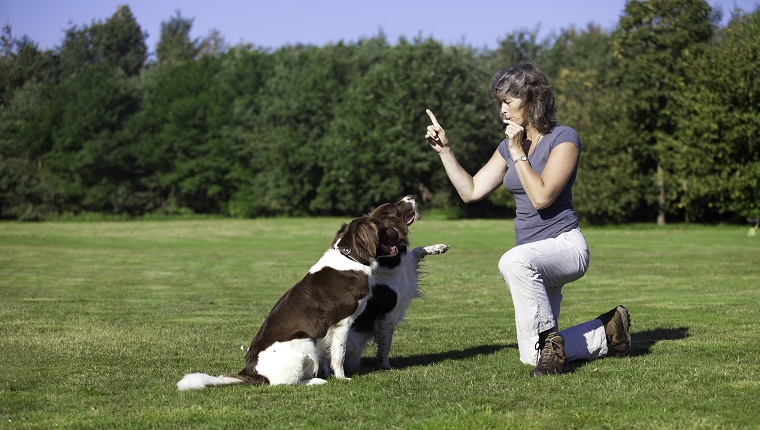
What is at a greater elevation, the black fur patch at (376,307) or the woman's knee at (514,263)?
the woman's knee at (514,263)

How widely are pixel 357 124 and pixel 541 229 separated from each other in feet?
168

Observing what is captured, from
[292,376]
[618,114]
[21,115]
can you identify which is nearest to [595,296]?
[292,376]

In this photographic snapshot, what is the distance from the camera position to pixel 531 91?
7.14 m

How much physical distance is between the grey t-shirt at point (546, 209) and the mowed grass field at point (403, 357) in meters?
1.17

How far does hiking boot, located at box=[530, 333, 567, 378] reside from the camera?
6.89 metres

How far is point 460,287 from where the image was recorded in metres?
16.5

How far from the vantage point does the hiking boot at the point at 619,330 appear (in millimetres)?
7617

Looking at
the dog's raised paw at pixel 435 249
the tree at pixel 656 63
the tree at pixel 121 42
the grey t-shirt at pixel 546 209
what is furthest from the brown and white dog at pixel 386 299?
the tree at pixel 121 42

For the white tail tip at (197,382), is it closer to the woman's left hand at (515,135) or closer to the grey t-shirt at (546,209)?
the grey t-shirt at (546,209)

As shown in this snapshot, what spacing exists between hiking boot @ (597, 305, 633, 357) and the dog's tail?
3.09m

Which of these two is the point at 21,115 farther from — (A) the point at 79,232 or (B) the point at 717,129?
(B) the point at 717,129

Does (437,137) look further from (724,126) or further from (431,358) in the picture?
(724,126)

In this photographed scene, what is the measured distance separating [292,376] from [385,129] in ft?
167

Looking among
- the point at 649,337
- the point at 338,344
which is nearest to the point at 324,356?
the point at 338,344
